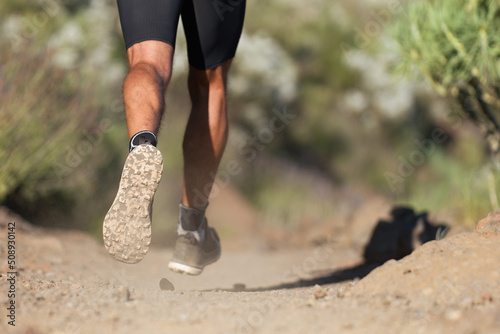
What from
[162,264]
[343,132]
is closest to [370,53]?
[343,132]

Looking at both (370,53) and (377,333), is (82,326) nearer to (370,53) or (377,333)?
(377,333)

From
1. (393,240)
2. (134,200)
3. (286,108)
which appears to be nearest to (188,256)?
(134,200)

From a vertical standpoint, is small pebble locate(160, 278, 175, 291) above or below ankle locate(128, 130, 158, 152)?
below

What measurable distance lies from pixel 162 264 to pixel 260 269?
62 centimetres

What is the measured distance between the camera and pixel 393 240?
362 cm

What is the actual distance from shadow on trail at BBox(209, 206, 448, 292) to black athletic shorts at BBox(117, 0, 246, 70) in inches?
56.7

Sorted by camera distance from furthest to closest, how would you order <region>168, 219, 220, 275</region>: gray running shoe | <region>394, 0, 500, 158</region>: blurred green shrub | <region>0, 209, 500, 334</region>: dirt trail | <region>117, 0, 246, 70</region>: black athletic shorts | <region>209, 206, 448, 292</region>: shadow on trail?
1. <region>394, 0, 500, 158</region>: blurred green shrub
2. <region>209, 206, 448, 292</region>: shadow on trail
3. <region>168, 219, 220, 275</region>: gray running shoe
4. <region>117, 0, 246, 70</region>: black athletic shorts
5. <region>0, 209, 500, 334</region>: dirt trail

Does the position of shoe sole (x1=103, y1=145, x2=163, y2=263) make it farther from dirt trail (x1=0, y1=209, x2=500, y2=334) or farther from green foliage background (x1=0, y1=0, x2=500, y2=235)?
green foliage background (x1=0, y1=0, x2=500, y2=235)

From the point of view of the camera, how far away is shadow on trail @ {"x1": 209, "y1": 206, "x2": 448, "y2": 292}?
3439 mm

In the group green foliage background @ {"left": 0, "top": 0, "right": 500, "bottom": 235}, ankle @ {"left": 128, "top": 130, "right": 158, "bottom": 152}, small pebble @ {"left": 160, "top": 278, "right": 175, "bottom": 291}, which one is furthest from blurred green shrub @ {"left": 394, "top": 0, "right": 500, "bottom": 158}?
ankle @ {"left": 128, "top": 130, "right": 158, "bottom": 152}

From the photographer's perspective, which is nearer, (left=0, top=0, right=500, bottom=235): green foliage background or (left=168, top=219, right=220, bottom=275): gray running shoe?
(left=168, top=219, right=220, bottom=275): gray running shoe

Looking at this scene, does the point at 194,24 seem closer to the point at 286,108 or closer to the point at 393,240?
the point at 393,240

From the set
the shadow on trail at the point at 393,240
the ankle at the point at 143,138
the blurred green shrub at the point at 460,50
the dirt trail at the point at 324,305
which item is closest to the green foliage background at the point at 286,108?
the blurred green shrub at the point at 460,50

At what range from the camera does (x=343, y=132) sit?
7.99m
